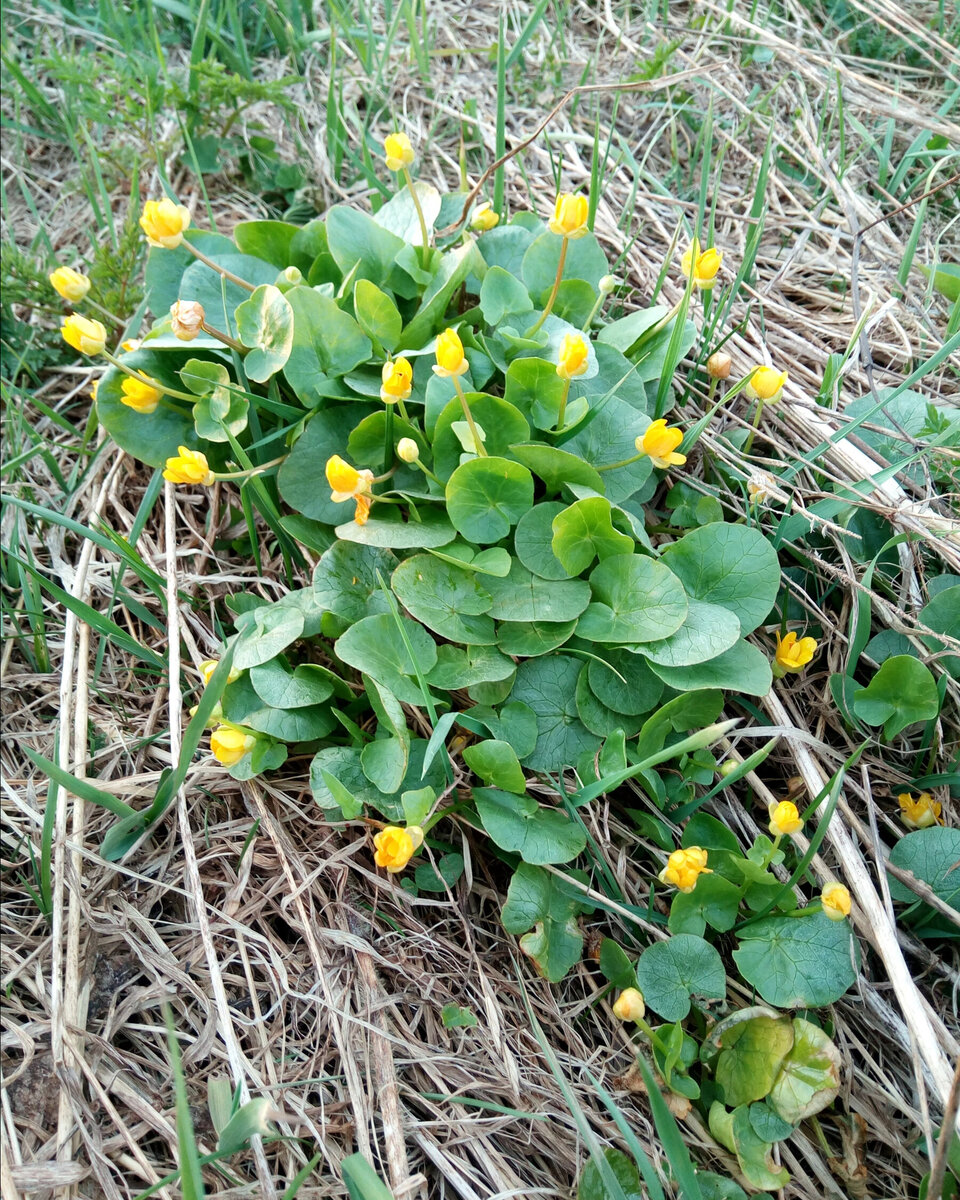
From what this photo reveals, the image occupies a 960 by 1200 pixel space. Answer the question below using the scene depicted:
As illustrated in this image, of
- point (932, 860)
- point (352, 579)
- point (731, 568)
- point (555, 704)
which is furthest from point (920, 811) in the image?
point (352, 579)

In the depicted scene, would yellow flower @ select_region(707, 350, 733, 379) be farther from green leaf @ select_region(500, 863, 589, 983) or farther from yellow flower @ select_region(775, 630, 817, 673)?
green leaf @ select_region(500, 863, 589, 983)

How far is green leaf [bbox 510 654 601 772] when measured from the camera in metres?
1.47

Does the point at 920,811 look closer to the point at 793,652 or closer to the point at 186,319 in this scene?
the point at 793,652

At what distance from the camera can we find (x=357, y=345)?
1.64m

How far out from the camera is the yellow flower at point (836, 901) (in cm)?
127

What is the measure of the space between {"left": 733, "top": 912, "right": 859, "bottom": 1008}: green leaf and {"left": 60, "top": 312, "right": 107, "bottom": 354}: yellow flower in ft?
5.16

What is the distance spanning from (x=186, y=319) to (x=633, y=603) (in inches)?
38.0

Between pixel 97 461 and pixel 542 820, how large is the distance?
1.32m

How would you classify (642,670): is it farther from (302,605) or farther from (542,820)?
(302,605)

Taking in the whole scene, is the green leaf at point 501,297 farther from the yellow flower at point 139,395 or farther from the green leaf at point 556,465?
the yellow flower at point 139,395

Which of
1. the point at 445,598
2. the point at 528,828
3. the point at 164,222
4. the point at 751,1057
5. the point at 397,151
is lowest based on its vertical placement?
the point at 751,1057

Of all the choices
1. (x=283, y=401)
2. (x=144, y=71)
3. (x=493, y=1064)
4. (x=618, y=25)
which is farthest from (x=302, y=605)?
(x=618, y=25)

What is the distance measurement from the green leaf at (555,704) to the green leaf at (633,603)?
0.08 m

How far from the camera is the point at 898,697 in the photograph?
150 centimetres
